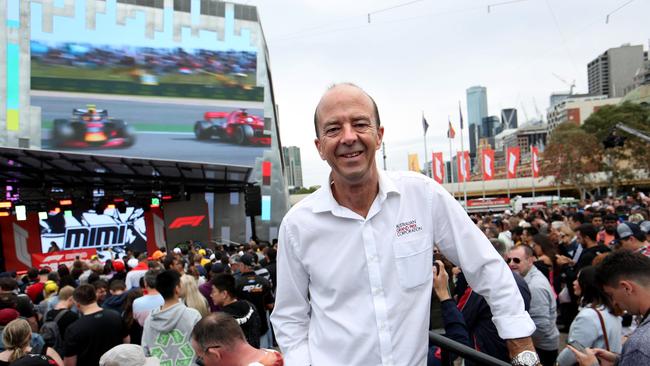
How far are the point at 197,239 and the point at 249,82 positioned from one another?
8995 mm

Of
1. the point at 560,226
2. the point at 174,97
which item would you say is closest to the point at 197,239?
the point at 174,97

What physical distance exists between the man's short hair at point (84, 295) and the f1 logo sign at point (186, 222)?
66.1 ft

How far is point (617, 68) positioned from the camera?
154 meters

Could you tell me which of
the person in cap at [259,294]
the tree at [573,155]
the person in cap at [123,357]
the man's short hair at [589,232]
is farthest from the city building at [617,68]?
the person in cap at [123,357]

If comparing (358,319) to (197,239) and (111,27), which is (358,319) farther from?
(111,27)

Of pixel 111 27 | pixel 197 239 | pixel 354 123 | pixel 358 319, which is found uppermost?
pixel 111 27

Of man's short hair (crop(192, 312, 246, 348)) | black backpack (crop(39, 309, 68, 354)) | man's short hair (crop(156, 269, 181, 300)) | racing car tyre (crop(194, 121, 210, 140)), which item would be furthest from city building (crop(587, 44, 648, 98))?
man's short hair (crop(192, 312, 246, 348))

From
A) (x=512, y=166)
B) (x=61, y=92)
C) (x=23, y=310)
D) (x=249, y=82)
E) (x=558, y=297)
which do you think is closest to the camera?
(x=23, y=310)

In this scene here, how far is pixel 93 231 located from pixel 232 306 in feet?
62.8

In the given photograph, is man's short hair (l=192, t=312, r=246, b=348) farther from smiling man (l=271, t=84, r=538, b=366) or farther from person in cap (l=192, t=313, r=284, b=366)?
smiling man (l=271, t=84, r=538, b=366)

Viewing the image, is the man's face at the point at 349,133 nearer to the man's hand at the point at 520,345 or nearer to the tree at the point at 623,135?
the man's hand at the point at 520,345

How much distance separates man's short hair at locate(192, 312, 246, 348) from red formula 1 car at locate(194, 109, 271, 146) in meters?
23.8

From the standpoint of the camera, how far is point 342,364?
1.69 metres

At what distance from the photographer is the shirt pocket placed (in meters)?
1.70
